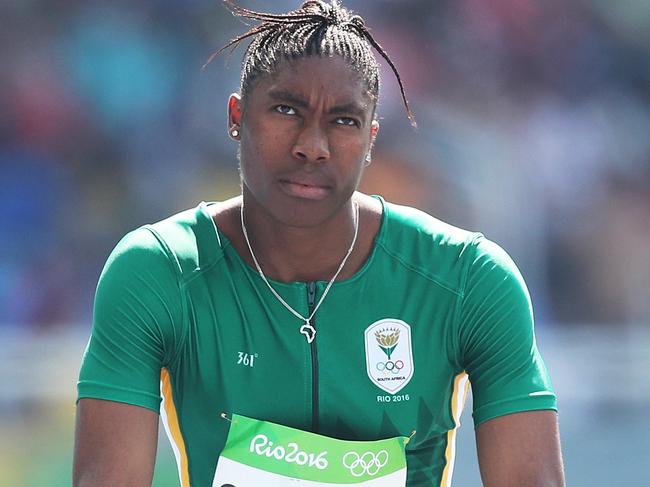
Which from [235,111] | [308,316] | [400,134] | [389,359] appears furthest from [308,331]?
[400,134]

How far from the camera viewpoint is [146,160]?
6.73 m

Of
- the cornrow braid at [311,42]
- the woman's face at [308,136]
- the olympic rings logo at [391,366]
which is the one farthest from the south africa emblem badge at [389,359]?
the cornrow braid at [311,42]

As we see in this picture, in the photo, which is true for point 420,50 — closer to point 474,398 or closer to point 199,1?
point 199,1

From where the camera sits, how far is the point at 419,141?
6789 millimetres

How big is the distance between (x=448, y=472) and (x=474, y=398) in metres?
0.27

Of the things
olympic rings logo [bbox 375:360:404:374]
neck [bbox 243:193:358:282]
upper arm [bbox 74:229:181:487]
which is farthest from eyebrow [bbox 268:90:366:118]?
olympic rings logo [bbox 375:360:404:374]

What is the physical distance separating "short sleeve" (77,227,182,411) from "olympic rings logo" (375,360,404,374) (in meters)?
0.45

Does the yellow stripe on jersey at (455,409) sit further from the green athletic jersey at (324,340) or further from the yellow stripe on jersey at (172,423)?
the yellow stripe on jersey at (172,423)

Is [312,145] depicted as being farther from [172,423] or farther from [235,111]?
[172,423]

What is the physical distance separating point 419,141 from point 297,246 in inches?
167

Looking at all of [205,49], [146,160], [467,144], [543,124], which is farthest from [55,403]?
[543,124]

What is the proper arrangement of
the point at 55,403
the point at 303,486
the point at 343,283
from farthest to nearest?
the point at 55,403 → the point at 343,283 → the point at 303,486

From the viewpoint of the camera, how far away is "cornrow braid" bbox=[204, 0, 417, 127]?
8.02 feet

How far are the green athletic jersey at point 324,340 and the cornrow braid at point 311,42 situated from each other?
1.30ft
